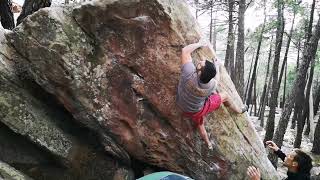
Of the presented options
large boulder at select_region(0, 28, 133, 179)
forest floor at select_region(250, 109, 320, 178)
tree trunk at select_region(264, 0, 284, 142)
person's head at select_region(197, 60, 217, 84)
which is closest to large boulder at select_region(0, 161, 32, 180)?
large boulder at select_region(0, 28, 133, 179)

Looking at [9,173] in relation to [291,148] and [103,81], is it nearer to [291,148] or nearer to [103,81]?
[103,81]

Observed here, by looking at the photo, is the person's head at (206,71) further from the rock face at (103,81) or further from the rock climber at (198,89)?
the rock face at (103,81)

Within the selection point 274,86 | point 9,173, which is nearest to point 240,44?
point 274,86

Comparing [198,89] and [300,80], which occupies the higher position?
[198,89]

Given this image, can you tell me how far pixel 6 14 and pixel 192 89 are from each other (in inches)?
223

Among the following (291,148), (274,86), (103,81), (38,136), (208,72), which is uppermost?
(208,72)

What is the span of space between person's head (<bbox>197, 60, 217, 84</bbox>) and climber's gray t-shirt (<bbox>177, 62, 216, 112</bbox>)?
0.34 feet

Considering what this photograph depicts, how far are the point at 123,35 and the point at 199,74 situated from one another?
1.43 m

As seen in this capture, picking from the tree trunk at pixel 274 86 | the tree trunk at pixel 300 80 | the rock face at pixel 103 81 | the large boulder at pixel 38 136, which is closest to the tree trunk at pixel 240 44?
the tree trunk at pixel 274 86

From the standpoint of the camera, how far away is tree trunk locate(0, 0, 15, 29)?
9156 mm

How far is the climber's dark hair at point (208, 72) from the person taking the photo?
5.71m

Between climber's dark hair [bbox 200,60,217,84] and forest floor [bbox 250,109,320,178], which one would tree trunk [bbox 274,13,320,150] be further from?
climber's dark hair [bbox 200,60,217,84]

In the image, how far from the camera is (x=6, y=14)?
9.24m

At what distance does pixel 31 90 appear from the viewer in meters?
6.36
